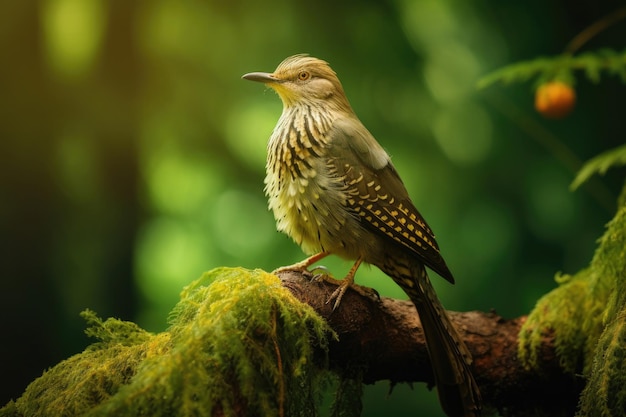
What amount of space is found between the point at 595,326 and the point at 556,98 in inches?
52.6

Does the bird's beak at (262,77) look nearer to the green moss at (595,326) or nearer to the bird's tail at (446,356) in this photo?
the bird's tail at (446,356)

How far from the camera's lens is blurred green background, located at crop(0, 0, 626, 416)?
366 cm

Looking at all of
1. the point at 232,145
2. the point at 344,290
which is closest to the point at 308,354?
the point at 344,290

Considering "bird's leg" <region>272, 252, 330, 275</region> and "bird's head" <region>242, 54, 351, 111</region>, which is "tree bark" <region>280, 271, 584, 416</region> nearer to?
"bird's leg" <region>272, 252, 330, 275</region>

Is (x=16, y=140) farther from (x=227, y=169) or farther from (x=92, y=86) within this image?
(x=227, y=169)

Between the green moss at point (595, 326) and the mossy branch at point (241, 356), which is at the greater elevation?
the green moss at point (595, 326)

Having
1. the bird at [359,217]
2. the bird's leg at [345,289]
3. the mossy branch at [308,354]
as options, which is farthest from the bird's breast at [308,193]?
the mossy branch at [308,354]

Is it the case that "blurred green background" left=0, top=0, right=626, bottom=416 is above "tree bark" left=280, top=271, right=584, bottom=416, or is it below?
above

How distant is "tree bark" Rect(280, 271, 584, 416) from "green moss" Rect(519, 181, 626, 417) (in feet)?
0.19

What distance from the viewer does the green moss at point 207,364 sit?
1.55 metres

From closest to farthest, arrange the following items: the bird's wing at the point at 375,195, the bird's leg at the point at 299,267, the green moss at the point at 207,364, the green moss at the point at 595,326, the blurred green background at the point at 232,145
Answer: the green moss at the point at 207,364
the green moss at the point at 595,326
the bird's leg at the point at 299,267
the bird's wing at the point at 375,195
the blurred green background at the point at 232,145

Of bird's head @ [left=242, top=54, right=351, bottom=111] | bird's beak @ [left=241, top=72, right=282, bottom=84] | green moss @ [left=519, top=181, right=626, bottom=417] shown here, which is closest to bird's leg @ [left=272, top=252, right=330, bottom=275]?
bird's head @ [left=242, top=54, right=351, bottom=111]

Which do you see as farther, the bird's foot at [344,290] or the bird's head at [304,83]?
the bird's head at [304,83]

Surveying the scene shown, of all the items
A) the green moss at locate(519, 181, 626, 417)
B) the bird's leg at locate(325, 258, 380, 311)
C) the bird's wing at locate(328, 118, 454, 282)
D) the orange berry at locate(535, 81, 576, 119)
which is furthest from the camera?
the orange berry at locate(535, 81, 576, 119)
